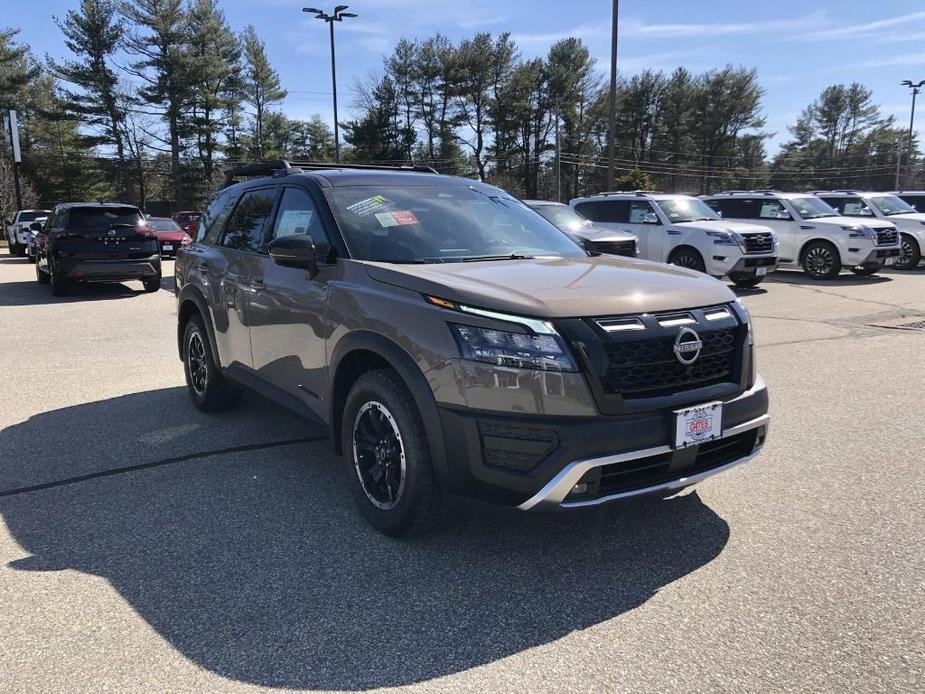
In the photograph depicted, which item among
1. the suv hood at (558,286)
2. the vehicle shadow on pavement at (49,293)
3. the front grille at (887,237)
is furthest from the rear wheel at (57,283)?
the front grille at (887,237)

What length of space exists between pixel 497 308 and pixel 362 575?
4.40ft

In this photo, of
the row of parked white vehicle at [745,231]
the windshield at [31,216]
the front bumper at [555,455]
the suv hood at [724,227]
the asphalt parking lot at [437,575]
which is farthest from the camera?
the windshield at [31,216]

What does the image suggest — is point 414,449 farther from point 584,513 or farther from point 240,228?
point 240,228

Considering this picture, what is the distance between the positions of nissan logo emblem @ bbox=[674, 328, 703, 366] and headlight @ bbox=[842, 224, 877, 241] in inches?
561

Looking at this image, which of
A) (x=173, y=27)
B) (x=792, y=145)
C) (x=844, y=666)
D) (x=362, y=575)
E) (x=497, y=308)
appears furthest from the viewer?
(x=792, y=145)

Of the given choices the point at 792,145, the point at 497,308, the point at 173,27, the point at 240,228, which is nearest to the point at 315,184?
the point at 240,228

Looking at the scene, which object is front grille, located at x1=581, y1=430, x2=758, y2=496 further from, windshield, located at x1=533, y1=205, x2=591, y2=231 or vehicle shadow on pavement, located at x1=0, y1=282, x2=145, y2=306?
vehicle shadow on pavement, located at x1=0, y1=282, x2=145, y2=306

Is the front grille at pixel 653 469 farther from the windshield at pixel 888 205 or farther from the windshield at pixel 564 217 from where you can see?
the windshield at pixel 888 205

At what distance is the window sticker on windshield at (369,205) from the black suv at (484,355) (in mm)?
13

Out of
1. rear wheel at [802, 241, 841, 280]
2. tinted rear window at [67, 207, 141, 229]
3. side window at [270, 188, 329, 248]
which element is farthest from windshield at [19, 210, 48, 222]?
side window at [270, 188, 329, 248]

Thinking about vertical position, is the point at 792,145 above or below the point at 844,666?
above

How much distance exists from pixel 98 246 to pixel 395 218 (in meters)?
11.1

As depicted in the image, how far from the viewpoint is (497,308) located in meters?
2.95

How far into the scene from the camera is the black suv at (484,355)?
2855mm
